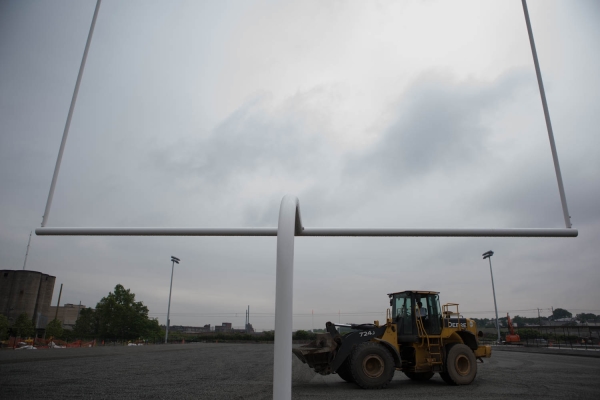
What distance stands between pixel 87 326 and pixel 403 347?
52940 mm

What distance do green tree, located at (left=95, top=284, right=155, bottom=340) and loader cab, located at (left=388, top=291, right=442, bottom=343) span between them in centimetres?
4728

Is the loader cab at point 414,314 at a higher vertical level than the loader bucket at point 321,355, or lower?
higher

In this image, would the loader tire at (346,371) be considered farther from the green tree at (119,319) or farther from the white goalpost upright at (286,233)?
the green tree at (119,319)

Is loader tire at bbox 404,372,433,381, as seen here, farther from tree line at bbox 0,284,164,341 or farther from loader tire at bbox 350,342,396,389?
tree line at bbox 0,284,164,341

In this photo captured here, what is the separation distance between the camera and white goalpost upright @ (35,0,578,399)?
2.40 meters

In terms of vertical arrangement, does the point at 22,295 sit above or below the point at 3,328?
above

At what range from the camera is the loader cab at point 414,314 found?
397 inches

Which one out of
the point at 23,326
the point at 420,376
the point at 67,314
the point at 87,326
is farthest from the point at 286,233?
the point at 67,314

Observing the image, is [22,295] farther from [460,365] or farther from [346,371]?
[460,365]

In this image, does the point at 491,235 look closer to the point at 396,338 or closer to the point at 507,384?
the point at 396,338

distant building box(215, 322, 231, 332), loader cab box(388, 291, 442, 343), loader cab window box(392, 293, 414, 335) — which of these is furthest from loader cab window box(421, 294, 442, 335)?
distant building box(215, 322, 231, 332)

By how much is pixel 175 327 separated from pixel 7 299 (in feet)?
114

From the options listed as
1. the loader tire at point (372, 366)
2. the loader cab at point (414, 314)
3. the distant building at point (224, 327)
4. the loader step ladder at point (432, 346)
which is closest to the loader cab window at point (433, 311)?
the loader cab at point (414, 314)

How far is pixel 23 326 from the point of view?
51.0 metres
